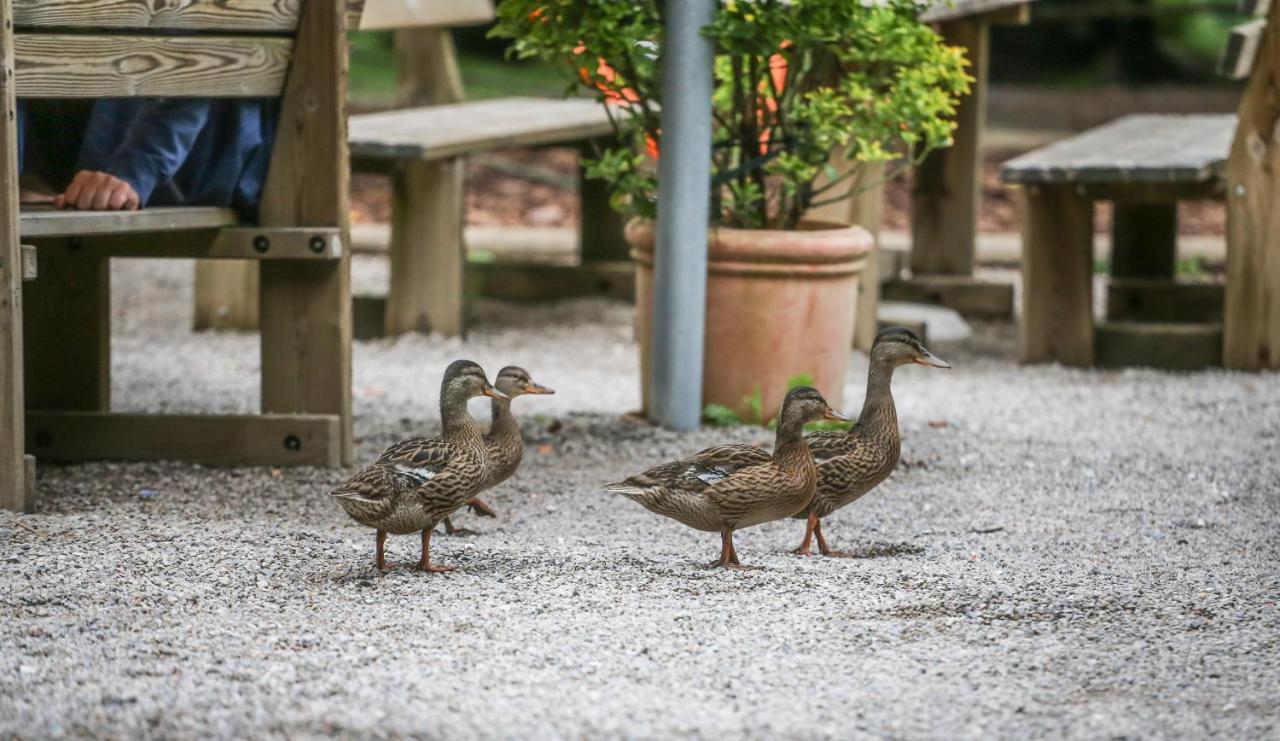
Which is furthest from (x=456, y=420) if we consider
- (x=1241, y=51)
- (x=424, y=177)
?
(x=1241, y=51)

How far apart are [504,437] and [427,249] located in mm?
3880

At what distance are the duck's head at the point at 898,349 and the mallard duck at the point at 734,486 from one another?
595 mm

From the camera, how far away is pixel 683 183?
6.30 m

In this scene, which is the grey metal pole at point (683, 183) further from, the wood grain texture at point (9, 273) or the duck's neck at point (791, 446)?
the wood grain texture at point (9, 273)

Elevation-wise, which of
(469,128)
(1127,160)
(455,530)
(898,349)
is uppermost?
(469,128)

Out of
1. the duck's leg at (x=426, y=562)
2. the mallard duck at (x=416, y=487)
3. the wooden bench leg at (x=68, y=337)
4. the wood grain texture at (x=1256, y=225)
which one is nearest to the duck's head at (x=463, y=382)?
the mallard duck at (x=416, y=487)

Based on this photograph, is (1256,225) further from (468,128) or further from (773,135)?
(468,128)

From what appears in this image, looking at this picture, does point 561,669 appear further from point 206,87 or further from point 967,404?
point 967,404

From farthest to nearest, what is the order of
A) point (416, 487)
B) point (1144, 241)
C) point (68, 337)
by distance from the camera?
point (1144, 241) < point (68, 337) < point (416, 487)

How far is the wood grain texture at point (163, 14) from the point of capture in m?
5.06

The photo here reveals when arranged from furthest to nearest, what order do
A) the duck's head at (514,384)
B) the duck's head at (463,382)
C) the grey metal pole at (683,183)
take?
1. the grey metal pole at (683,183)
2. the duck's head at (514,384)
3. the duck's head at (463,382)

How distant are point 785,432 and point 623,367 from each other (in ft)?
12.3

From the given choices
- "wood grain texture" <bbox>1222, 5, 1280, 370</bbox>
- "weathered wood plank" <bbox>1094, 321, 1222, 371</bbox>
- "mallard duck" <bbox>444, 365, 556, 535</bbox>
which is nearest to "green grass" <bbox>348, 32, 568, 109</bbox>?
"weathered wood plank" <bbox>1094, 321, 1222, 371</bbox>

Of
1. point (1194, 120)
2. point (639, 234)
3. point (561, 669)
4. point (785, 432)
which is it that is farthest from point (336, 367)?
point (1194, 120)
